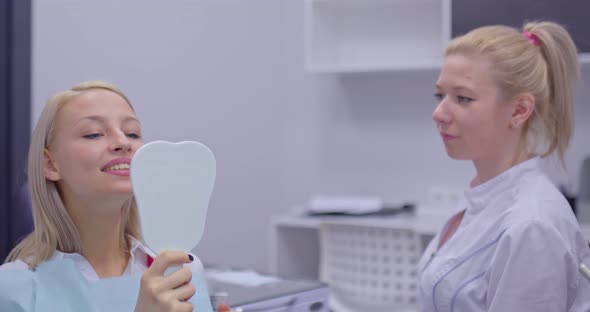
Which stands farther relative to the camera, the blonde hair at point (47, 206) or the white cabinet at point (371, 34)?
the white cabinet at point (371, 34)

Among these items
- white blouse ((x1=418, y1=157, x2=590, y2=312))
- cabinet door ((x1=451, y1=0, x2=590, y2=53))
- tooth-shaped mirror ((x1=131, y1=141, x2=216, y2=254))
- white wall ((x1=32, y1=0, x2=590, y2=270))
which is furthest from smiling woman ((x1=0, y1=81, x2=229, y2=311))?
cabinet door ((x1=451, y1=0, x2=590, y2=53))

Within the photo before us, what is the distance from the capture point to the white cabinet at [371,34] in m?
3.29

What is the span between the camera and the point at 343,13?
3484 mm

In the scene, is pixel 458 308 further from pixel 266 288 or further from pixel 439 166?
pixel 439 166

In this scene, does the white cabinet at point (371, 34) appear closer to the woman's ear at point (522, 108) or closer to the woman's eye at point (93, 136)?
the woman's ear at point (522, 108)

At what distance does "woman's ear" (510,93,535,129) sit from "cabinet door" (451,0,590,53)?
124cm

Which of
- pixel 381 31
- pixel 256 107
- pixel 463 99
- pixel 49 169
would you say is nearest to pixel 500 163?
pixel 463 99

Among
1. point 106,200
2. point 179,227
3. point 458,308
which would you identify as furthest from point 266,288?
point 179,227

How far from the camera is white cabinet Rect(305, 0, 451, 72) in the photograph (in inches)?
130

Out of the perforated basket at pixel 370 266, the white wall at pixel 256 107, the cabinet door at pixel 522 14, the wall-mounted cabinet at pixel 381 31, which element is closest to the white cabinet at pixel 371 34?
the wall-mounted cabinet at pixel 381 31

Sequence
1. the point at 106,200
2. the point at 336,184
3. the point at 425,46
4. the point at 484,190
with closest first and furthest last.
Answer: the point at 106,200
the point at 484,190
the point at 425,46
the point at 336,184

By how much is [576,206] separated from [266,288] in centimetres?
156

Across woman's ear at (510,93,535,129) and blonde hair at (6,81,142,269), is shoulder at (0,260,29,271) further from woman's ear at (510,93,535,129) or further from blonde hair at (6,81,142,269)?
woman's ear at (510,93,535,129)

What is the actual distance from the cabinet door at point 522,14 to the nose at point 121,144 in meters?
2.04
